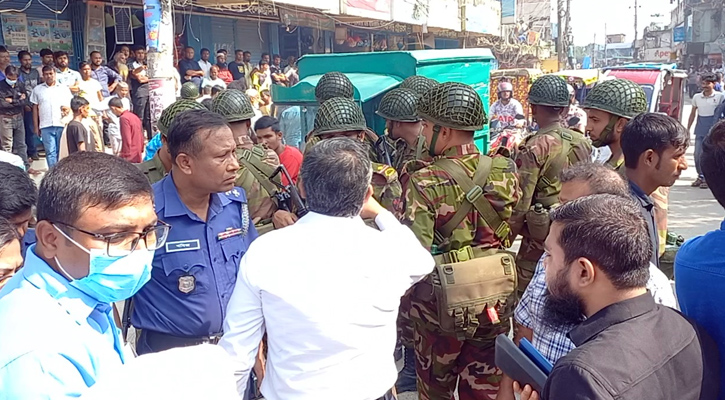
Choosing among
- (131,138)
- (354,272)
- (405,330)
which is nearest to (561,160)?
(405,330)

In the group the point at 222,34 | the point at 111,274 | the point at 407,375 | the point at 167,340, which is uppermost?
the point at 222,34

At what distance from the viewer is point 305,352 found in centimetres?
183

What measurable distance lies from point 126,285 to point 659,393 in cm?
134

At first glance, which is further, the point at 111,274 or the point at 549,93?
the point at 549,93

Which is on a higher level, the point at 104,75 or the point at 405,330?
the point at 104,75

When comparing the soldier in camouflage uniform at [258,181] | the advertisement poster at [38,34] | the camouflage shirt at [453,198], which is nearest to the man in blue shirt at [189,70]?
the advertisement poster at [38,34]

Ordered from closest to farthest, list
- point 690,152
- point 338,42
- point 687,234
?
point 687,234
point 690,152
point 338,42

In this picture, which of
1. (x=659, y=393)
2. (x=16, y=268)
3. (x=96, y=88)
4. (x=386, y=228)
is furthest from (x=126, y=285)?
(x=96, y=88)

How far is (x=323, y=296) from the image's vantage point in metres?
1.80

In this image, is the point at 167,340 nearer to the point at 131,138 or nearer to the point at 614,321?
the point at 614,321

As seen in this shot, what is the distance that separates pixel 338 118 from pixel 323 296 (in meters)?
2.13

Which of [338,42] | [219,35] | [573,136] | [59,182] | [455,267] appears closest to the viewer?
[59,182]

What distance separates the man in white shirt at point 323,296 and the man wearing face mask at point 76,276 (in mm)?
357

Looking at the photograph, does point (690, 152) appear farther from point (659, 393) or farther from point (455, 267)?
point (659, 393)
